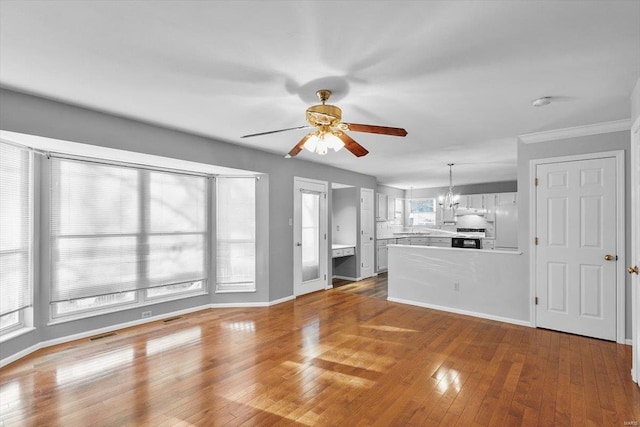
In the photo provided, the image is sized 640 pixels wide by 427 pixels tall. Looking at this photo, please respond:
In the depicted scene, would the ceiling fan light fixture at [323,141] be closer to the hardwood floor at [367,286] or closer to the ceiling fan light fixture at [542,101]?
the ceiling fan light fixture at [542,101]

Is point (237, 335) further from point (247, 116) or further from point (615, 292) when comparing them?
point (615, 292)

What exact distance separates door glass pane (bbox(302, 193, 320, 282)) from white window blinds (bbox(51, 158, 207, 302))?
1.82m

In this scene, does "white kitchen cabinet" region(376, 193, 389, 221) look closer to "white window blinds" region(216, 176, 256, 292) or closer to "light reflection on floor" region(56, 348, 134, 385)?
"white window blinds" region(216, 176, 256, 292)

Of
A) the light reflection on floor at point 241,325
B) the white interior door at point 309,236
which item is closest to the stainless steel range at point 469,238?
the white interior door at point 309,236

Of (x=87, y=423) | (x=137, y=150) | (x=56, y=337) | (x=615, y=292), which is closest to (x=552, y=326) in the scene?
(x=615, y=292)

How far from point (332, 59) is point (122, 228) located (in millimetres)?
3485

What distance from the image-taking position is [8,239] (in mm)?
3117

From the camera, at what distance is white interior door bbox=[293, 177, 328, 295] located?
5664 millimetres

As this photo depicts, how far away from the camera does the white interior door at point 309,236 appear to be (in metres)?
5.66

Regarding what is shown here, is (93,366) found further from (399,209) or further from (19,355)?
(399,209)

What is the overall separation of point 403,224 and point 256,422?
8.69 meters

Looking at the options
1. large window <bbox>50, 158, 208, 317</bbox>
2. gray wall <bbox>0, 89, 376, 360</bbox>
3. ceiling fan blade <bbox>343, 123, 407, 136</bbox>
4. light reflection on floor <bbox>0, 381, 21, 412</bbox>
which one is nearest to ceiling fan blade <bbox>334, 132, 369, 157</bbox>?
ceiling fan blade <bbox>343, 123, 407, 136</bbox>

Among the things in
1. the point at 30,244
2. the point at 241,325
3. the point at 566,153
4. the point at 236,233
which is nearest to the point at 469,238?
the point at 566,153

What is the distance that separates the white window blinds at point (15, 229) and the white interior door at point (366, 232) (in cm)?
562
